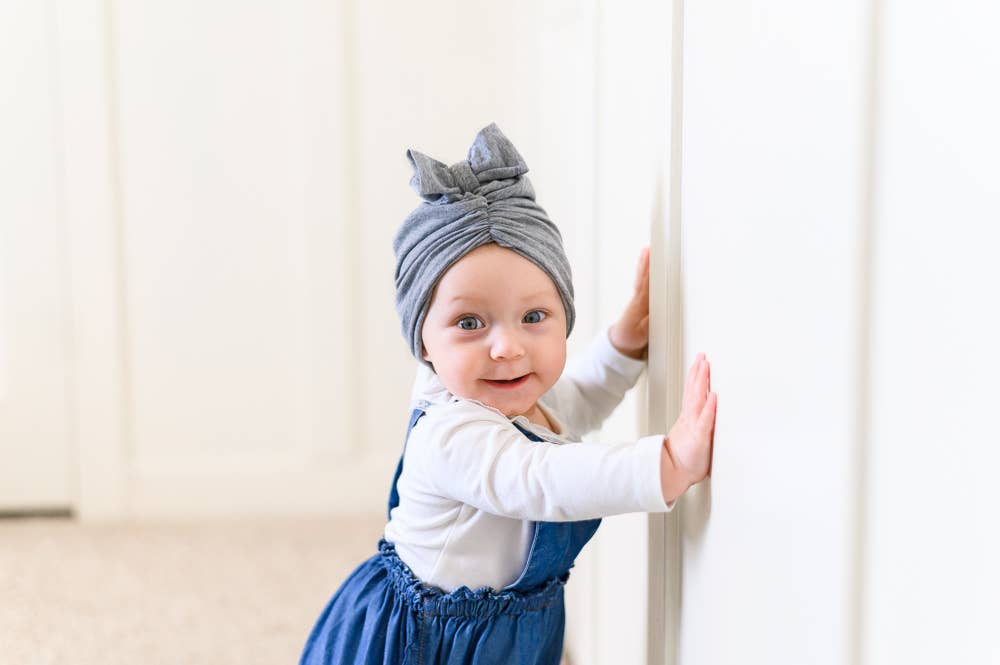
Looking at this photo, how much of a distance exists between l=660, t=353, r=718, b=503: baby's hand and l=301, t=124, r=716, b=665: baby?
0.33 feet

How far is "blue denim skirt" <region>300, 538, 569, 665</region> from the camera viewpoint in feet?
3.01

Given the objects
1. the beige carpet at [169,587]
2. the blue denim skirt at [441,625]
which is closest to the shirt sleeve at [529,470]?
the blue denim skirt at [441,625]

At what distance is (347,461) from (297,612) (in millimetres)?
481

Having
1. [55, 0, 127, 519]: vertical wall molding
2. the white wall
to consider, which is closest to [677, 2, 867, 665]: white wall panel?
the white wall

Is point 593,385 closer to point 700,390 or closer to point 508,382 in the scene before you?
point 508,382

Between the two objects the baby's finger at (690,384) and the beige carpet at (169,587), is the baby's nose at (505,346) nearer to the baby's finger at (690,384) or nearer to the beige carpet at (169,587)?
the baby's finger at (690,384)

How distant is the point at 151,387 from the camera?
6.67 feet

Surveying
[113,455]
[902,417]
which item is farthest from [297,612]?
[902,417]

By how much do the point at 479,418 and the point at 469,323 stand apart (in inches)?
3.2

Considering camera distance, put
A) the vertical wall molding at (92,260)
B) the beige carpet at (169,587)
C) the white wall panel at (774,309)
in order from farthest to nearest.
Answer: the vertical wall molding at (92,260) → the beige carpet at (169,587) → the white wall panel at (774,309)

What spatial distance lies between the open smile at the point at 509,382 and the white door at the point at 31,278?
1394 mm

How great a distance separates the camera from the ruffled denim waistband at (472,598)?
916 millimetres

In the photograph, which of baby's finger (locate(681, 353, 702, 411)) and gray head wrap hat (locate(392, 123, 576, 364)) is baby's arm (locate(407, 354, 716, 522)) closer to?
baby's finger (locate(681, 353, 702, 411))

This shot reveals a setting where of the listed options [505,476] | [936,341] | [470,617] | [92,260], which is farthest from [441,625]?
[92,260]
